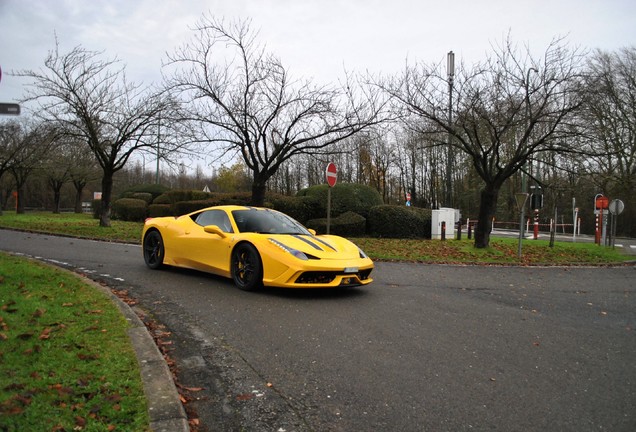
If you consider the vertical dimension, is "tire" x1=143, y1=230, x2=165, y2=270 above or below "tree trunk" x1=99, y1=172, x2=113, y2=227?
below

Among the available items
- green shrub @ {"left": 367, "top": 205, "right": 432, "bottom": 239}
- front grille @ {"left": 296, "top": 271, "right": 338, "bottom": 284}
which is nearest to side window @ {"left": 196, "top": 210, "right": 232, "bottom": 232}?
front grille @ {"left": 296, "top": 271, "right": 338, "bottom": 284}

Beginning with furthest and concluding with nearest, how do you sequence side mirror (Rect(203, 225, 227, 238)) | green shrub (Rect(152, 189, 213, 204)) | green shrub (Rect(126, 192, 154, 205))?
green shrub (Rect(126, 192, 154, 205))
green shrub (Rect(152, 189, 213, 204))
side mirror (Rect(203, 225, 227, 238))

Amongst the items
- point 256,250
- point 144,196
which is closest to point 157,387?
point 256,250

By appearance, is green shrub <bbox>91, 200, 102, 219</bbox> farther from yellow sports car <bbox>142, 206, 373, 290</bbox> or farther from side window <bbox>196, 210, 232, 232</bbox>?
side window <bbox>196, 210, 232, 232</bbox>

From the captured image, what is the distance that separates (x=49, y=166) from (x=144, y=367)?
35.2 meters

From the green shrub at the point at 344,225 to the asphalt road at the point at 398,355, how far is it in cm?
1071

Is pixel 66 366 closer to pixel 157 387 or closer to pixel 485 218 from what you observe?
pixel 157 387

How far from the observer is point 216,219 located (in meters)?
7.88

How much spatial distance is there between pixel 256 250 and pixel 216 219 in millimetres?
1451

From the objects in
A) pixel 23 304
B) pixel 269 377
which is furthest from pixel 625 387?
pixel 23 304

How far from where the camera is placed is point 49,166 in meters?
33.5

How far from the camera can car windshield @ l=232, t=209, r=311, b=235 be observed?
7.37m

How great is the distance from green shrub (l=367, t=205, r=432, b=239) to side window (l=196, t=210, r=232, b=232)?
11.9 meters

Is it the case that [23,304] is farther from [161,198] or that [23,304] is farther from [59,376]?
[161,198]
